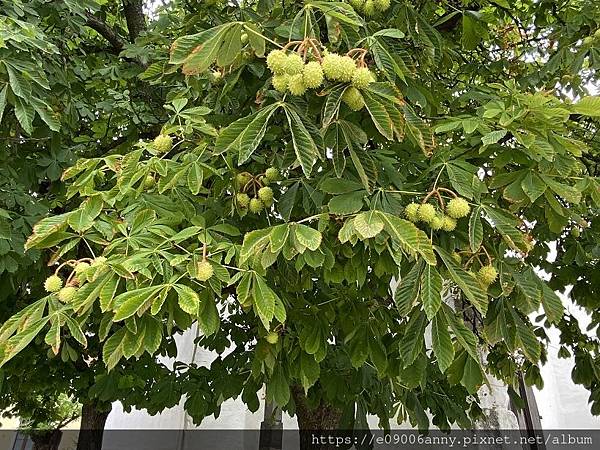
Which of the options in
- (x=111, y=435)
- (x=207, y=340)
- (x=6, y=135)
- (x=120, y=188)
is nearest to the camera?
(x=120, y=188)

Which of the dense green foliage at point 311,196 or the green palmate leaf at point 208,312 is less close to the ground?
the dense green foliage at point 311,196

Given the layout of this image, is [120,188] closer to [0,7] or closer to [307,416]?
[0,7]

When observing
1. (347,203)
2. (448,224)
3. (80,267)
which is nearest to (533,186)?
(448,224)

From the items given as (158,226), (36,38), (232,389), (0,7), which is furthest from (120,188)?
(232,389)

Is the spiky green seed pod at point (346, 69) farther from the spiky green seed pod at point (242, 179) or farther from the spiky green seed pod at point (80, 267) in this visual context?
the spiky green seed pod at point (80, 267)

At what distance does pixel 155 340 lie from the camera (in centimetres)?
128

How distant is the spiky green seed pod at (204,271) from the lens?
1285 mm

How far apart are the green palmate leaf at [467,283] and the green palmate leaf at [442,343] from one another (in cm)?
10

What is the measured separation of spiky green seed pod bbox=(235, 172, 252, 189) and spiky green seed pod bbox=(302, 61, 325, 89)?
0.58 metres

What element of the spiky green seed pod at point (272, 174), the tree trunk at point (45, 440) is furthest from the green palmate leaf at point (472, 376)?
the tree trunk at point (45, 440)

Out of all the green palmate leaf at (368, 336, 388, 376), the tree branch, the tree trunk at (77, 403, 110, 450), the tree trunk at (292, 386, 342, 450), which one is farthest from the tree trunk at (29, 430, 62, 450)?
the green palmate leaf at (368, 336, 388, 376)

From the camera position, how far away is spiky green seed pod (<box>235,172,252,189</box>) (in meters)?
1.77

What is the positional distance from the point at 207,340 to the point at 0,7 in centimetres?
190

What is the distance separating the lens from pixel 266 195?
67.5 inches
